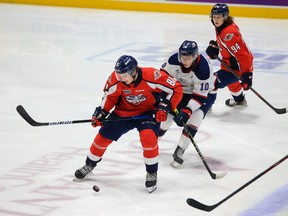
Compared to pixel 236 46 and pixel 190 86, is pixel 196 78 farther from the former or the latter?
pixel 236 46

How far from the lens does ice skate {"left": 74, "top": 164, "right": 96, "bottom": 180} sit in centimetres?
414

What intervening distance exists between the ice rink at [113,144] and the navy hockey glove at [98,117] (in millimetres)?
381

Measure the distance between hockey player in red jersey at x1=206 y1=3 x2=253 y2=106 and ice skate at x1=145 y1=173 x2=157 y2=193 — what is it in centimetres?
185

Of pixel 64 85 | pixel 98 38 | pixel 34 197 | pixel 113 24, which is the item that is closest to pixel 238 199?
pixel 34 197

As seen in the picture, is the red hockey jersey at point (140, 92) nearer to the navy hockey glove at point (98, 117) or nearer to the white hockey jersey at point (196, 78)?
the navy hockey glove at point (98, 117)

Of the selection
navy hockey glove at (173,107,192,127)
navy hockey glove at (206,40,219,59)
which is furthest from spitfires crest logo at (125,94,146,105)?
navy hockey glove at (206,40,219,59)

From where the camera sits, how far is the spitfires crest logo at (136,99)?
4055 millimetres

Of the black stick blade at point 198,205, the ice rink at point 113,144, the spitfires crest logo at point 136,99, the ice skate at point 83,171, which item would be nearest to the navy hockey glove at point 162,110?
the spitfires crest logo at point 136,99

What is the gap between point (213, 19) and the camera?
569 cm

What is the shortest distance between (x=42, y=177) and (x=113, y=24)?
6.76m

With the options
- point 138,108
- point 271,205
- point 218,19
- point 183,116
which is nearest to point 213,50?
point 218,19

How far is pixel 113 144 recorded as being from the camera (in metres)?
4.88

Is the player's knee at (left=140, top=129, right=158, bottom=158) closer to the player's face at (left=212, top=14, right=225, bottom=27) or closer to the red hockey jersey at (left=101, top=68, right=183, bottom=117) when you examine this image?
the red hockey jersey at (left=101, top=68, right=183, bottom=117)

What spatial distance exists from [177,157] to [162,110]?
610 millimetres
